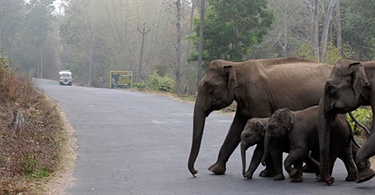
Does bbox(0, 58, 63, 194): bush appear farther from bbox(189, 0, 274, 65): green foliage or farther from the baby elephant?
bbox(189, 0, 274, 65): green foliage

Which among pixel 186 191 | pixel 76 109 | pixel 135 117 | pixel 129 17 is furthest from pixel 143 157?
pixel 129 17

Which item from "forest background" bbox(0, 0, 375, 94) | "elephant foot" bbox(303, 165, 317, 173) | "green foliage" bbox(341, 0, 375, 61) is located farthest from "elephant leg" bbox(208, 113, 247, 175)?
"green foliage" bbox(341, 0, 375, 61)

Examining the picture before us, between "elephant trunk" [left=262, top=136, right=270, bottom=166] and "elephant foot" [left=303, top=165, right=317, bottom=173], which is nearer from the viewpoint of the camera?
"elephant trunk" [left=262, top=136, right=270, bottom=166]

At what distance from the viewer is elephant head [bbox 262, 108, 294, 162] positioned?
A: 9.96m

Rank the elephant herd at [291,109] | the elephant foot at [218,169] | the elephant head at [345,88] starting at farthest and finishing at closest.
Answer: the elephant foot at [218,169]
the elephant herd at [291,109]
the elephant head at [345,88]

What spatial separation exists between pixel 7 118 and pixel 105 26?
63.7m

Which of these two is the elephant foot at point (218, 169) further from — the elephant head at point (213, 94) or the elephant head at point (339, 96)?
the elephant head at point (339, 96)

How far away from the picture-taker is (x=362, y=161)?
8.84m

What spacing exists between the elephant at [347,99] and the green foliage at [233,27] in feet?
90.1

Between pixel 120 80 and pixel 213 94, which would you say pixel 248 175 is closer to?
pixel 213 94

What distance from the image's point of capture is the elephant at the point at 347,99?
29.3 feet

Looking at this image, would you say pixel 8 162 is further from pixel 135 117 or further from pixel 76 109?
A: pixel 76 109

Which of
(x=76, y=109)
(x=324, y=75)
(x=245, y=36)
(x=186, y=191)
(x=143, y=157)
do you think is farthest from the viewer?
(x=245, y=36)

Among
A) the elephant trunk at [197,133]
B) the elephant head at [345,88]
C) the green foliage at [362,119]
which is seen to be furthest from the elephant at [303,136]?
the green foliage at [362,119]
